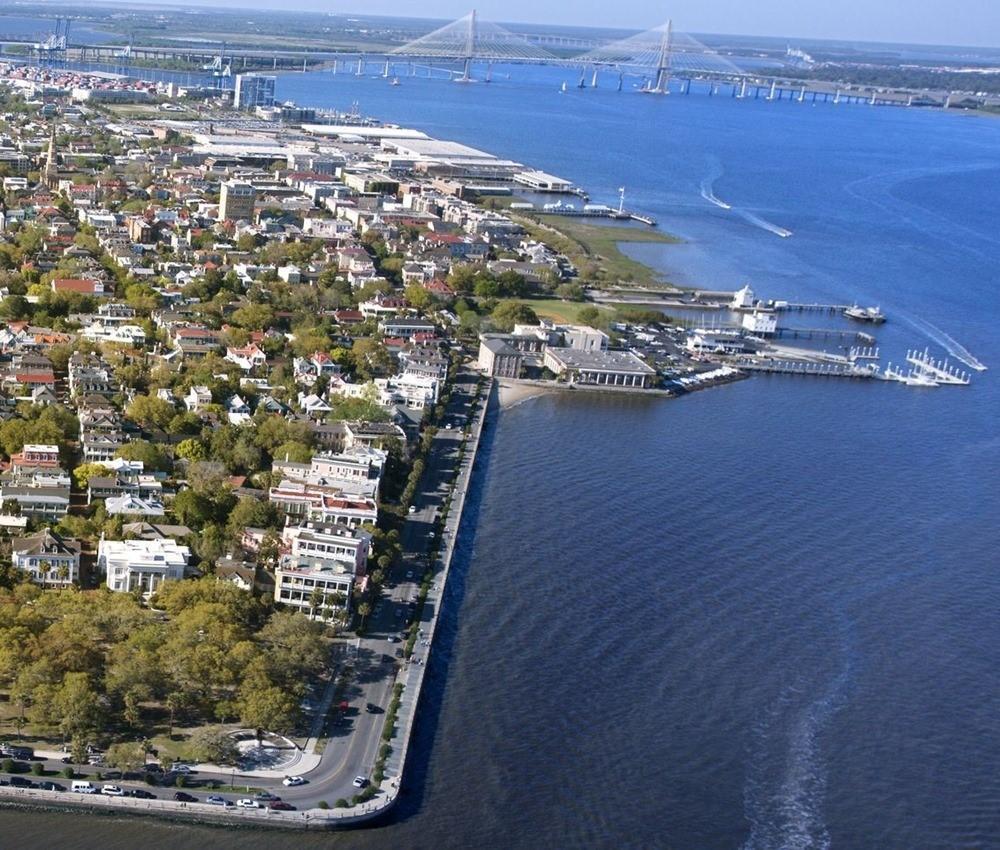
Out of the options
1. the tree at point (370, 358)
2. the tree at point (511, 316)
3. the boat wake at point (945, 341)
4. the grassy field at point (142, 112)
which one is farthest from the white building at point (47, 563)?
the grassy field at point (142, 112)

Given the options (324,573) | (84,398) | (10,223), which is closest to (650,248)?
(10,223)

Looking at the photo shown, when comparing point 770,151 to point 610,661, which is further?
point 770,151

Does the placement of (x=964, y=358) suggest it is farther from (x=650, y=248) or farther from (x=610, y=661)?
(x=610, y=661)

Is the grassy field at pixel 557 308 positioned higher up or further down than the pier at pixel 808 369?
higher up

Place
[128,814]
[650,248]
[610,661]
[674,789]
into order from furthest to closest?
1. [650,248]
2. [610,661]
3. [674,789]
4. [128,814]

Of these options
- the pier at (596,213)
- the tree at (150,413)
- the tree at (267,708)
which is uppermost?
the pier at (596,213)

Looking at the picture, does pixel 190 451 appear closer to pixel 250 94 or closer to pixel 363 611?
pixel 363 611

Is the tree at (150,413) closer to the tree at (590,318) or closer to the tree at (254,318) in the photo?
the tree at (254,318)
